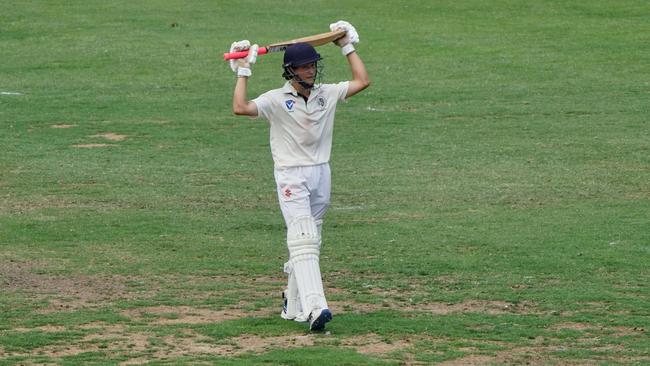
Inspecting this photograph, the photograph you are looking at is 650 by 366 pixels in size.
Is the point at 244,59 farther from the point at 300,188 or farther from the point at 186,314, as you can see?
the point at 186,314

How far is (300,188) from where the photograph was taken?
10.1 m

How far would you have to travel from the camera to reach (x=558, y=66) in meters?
26.4

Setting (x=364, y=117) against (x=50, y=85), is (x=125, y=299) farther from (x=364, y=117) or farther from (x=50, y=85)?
(x=50, y=85)

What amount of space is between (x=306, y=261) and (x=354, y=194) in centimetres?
651

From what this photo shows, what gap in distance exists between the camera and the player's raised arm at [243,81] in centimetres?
1005

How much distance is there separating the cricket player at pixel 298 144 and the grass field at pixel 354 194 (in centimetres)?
59

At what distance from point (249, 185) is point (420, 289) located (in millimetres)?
5787

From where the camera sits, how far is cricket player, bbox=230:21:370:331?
391 inches

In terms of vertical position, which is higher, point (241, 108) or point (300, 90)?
point (300, 90)

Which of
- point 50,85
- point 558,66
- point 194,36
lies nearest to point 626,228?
point 558,66

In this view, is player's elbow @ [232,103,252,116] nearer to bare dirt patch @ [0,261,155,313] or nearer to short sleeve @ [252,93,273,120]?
short sleeve @ [252,93,273,120]

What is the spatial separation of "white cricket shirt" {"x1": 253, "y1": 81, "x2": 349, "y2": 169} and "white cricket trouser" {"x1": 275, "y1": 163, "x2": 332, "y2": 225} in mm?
55

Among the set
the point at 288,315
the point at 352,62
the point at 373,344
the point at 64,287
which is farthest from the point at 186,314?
the point at 352,62

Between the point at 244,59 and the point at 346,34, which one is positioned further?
the point at 346,34
